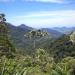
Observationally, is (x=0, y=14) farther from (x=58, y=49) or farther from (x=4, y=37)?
(x=58, y=49)

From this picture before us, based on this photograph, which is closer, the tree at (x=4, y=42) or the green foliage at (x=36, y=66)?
the green foliage at (x=36, y=66)

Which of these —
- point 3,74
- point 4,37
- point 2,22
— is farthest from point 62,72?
point 4,37

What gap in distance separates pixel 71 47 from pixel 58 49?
1194cm

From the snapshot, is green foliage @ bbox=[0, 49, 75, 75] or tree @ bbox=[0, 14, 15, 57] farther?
tree @ bbox=[0, 14, 15, 57]

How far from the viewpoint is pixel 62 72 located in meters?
30.1

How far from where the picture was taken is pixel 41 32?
74125 mm

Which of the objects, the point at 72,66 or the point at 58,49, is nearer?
the point at 72,66

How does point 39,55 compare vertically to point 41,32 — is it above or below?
below

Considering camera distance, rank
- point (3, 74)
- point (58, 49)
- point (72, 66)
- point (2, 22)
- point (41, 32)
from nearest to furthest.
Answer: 1. point (3, 74)
2. point (72, 66)
3. point (41, 32)
4. point (2, 22)
5. point (58, 49)

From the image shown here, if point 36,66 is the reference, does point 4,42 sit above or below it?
above

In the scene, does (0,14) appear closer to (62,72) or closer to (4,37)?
(4,37)

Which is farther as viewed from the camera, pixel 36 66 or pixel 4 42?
pixel 4 42

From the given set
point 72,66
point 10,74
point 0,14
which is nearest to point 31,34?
point 0,14

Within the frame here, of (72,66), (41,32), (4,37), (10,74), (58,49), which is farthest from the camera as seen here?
(58,49)
